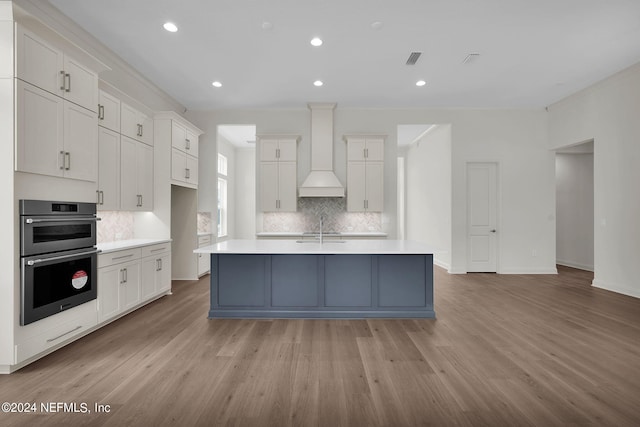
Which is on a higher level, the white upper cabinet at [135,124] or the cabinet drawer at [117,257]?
the white upper cabinet at [135,124]

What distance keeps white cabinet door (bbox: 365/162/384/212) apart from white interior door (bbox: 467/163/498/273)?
1911mm

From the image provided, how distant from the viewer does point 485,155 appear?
20.7 feet

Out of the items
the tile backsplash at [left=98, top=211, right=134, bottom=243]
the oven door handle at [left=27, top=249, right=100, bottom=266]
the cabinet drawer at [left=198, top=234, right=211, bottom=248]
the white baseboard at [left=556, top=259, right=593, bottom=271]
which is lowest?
the white baseboard at [left=556, top=259, right=593, bottom=271]

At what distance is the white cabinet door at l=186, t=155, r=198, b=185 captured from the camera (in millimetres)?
5336

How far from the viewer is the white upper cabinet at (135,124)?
3969mm

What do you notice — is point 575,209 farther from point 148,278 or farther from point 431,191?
point 148,278

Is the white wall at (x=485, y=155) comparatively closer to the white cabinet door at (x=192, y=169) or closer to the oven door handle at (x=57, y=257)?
the white cabinet door at (x=192, y=169)

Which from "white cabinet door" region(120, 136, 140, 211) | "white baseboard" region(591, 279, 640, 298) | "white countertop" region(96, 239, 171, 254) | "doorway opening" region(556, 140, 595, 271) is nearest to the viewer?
"white countertop" region(96, 239, 171, 254)

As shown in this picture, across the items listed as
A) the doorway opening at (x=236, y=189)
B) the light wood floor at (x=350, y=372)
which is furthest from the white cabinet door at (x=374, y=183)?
the doorway opening at (x=236, y=189)

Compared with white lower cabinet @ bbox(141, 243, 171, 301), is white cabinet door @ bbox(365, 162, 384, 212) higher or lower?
higher

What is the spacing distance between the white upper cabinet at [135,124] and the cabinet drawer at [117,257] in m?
1.53

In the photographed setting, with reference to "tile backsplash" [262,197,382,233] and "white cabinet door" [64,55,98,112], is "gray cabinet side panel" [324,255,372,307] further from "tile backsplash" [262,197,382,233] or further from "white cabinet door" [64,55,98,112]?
"white cabinet door" [64,55,98,112]

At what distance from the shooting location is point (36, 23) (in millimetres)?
2471

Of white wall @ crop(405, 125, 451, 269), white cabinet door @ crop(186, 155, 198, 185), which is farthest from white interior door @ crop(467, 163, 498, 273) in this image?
white cabinet door @ crop(186, 155, 198, 185)
